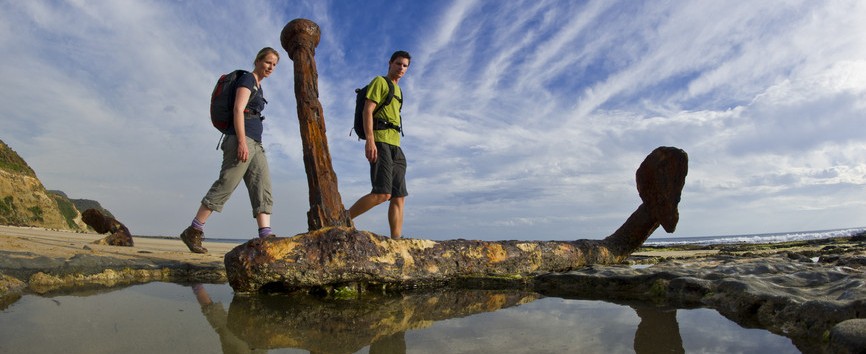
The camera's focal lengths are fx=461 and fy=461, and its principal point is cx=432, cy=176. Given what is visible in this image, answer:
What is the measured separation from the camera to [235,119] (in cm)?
401

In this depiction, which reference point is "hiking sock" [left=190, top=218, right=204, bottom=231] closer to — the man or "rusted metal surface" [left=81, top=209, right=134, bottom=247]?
the man

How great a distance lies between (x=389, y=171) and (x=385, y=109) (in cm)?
61

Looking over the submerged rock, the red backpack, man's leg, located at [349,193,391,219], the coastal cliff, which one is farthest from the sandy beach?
the coastal cliff

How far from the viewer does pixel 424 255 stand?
3162 mm

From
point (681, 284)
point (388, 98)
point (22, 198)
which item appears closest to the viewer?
point (681, 284)

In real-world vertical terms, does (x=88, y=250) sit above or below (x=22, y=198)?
below

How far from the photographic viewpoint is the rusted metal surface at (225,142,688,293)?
8.51ft

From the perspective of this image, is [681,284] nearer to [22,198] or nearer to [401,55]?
[401,55]

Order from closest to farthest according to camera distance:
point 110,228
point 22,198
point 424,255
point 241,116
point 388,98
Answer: point 424,255
point 241,116
point 388,98
point 110,228
point 22,198

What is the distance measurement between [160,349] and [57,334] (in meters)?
0.47

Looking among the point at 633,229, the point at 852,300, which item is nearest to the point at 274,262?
the point at 852,300

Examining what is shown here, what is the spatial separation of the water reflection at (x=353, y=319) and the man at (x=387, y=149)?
1.66 meters

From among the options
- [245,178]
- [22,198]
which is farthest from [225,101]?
[22,198]

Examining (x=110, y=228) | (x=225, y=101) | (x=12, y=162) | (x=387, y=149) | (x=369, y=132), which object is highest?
(x=12, y=162)
